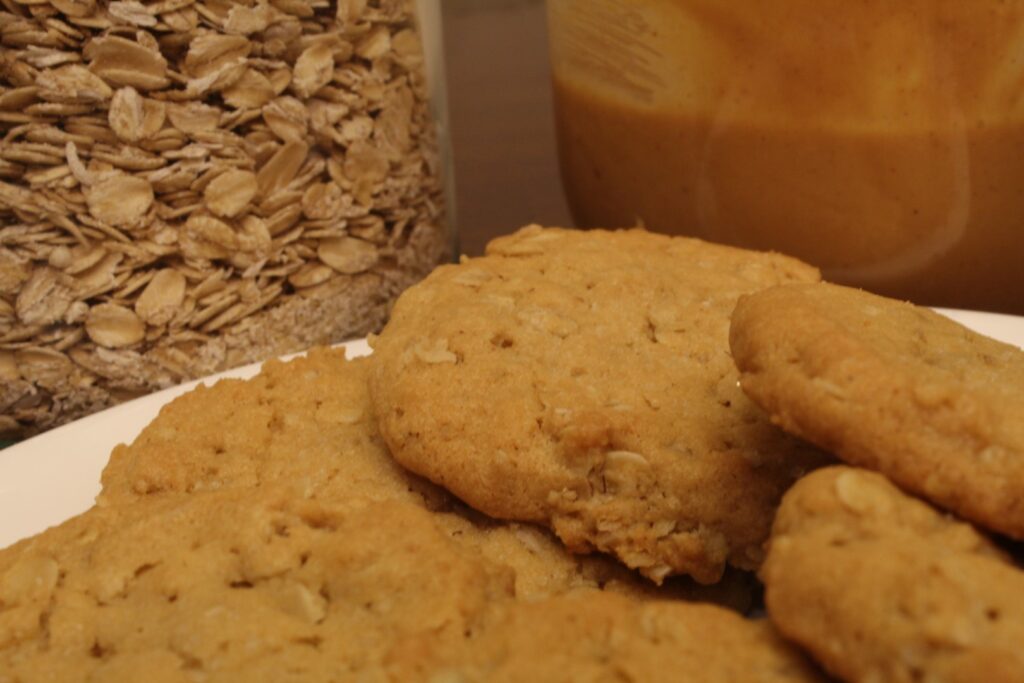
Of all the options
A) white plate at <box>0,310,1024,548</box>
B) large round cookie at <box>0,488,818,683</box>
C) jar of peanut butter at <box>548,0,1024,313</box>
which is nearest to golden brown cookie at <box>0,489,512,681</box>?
large round cookie at <box>0,488,818,683</box>

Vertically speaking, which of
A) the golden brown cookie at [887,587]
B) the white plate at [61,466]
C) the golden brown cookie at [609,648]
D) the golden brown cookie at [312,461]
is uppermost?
the golden brown cookie at [887,587]

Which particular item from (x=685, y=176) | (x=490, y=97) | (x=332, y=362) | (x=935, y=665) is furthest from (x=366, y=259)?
(x=490, y=97)

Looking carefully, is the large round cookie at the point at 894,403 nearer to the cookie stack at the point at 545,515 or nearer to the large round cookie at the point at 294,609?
the cookie stack at the point at 545,515

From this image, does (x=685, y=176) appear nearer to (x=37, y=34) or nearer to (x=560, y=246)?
(x=560, y=246)

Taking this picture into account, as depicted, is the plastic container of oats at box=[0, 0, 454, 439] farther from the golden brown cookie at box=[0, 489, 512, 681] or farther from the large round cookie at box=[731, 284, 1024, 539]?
the large round cookie at box=[731, 284, 1024, 539]

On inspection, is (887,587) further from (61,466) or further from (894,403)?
(61,466)

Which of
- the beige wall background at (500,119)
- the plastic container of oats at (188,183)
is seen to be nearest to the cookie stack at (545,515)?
the plastic container of oats at (188,183)
